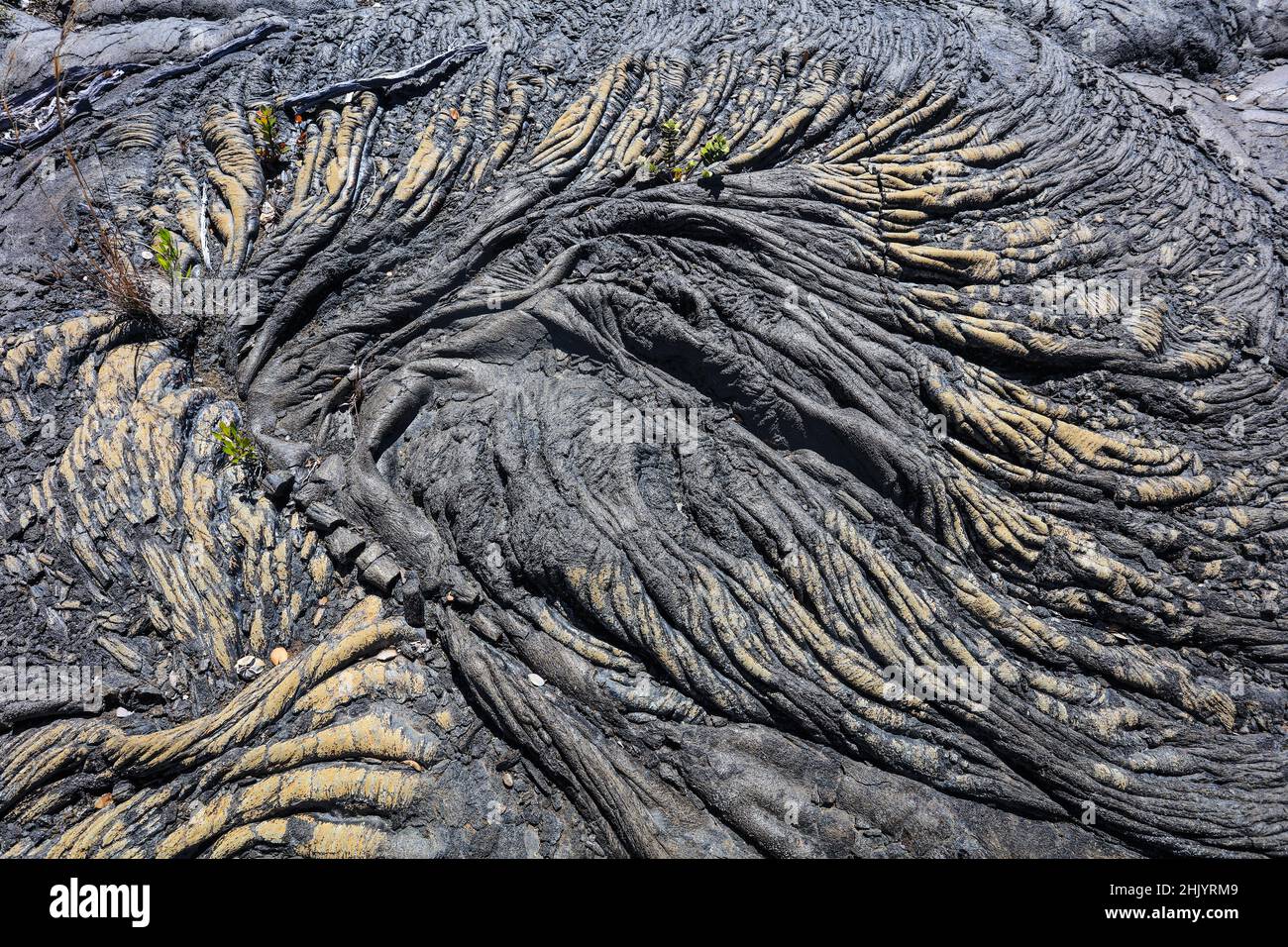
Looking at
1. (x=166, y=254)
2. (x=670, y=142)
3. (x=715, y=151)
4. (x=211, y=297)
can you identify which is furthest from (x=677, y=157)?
(x=166, y=254)

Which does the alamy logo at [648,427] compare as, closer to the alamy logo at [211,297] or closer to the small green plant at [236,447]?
the small green plant at [236,447]

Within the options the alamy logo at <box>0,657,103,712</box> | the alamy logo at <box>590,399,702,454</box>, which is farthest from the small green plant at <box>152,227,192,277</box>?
the alamy logo at <box>590,399,702,454</box>
